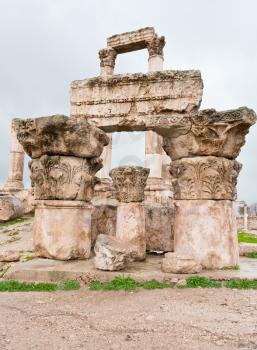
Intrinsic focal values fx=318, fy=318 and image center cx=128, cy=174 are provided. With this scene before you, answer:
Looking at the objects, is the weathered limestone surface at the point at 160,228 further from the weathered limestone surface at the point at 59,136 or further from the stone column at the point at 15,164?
the stone column at the point at 15,164

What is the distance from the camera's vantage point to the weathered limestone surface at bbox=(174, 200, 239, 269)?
4.64 m

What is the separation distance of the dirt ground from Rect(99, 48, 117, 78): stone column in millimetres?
13701

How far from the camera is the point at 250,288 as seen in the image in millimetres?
3896

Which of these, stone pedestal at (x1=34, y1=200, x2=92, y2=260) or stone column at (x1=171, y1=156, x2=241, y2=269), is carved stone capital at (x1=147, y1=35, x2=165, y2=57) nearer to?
stone column at (x1=171, y1=156, x2=241, y2=269)

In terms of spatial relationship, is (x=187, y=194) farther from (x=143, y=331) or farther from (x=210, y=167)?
(x=143, y=331)

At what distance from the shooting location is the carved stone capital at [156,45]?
14758mm

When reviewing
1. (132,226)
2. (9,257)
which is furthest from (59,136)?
(9,257)

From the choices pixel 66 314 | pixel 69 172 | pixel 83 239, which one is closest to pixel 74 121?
pixel 69 172

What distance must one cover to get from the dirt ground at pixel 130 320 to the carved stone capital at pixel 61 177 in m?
1.69

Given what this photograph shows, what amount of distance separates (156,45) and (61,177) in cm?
1167

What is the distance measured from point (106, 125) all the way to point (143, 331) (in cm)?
621

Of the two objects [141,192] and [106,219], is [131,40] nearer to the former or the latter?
[106,219]

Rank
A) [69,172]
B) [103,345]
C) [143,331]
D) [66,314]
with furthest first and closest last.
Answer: [69,172]
[66,314]
[143,331]
[103,345]

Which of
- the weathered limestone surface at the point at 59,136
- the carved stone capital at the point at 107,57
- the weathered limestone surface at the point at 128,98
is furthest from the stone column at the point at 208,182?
the carved stone capital at the point at 107,57
